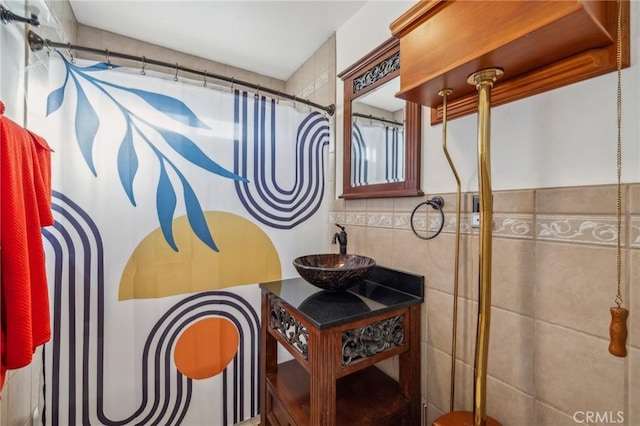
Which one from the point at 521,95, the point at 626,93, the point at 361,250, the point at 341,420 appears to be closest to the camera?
the point at 626,93

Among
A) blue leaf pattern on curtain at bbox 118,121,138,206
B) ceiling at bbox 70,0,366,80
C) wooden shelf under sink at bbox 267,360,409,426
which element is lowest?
wooden shelf under sink at bbox 267,360,409,426

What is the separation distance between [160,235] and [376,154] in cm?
122

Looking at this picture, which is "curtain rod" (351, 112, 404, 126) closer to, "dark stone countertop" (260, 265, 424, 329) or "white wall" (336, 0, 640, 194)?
"white wall" (336, 0, 640, 194)

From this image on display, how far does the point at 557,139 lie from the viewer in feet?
2.63

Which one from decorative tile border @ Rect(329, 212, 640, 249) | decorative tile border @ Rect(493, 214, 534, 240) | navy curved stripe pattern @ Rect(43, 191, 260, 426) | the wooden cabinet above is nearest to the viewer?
the wooden cabinet above

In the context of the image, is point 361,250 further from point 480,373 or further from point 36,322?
point 36,322

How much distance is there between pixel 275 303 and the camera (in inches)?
50.8

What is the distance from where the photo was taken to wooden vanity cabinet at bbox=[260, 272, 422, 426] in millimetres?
956

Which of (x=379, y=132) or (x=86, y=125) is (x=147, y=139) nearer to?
(x=86, y=125)

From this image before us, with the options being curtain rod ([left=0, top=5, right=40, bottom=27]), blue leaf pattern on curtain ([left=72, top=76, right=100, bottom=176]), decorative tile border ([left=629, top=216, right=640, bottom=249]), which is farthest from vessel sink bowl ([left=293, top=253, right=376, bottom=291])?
curtain rod ([left=0, top=5, right=40, bottom=27])

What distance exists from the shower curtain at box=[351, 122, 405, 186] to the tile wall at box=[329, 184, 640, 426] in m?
0.32

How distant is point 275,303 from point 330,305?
31 cm

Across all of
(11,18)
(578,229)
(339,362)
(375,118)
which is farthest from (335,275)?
(11,18)

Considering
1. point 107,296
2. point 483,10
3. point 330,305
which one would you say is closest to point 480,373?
point 330,305
